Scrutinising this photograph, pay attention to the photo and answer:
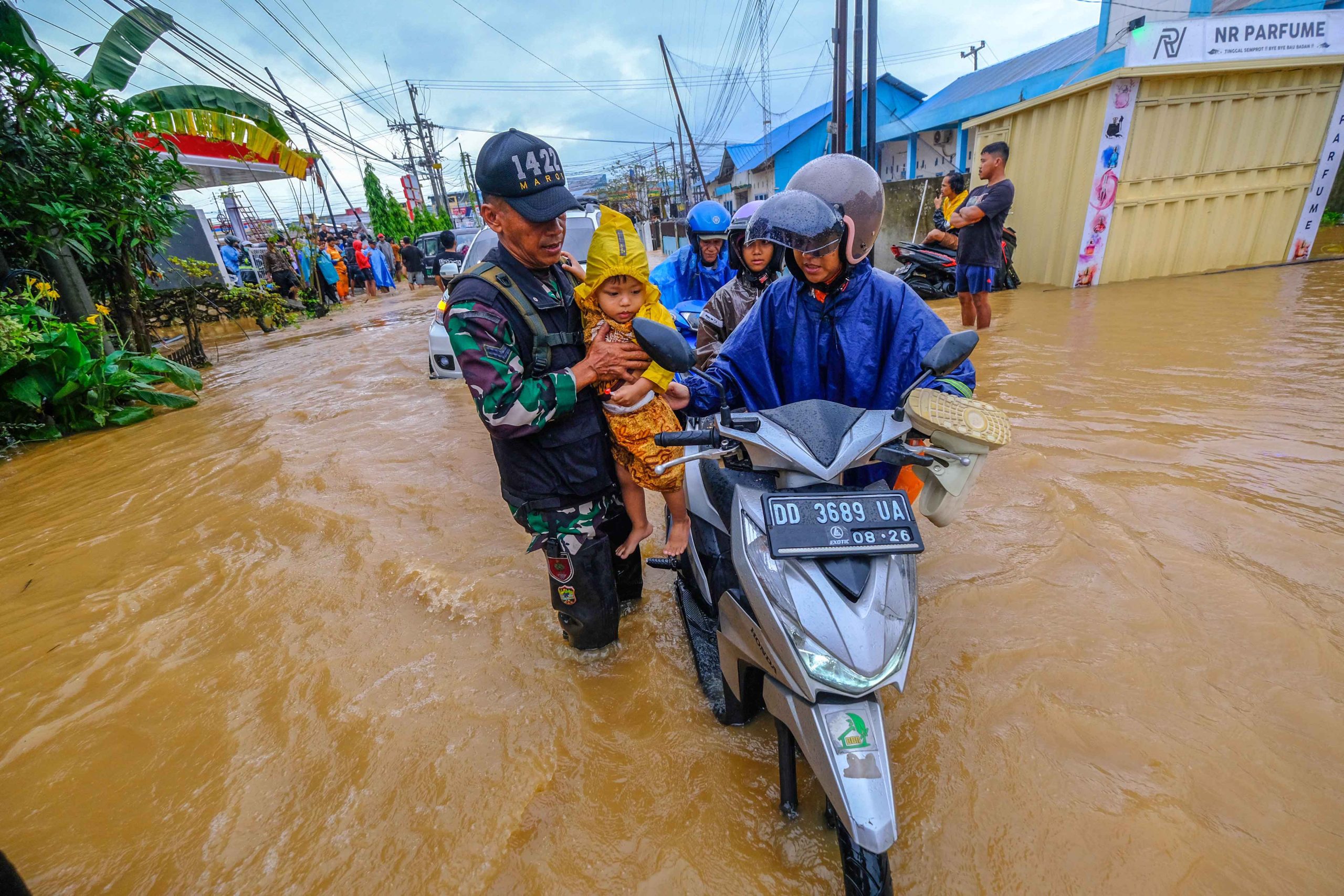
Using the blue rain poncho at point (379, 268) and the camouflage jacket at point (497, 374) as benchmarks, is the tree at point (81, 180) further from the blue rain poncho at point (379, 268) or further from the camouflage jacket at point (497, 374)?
the blue rain poncho at point (379, 268)

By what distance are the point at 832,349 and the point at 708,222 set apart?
2.37 m

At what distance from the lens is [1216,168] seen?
26.3ft

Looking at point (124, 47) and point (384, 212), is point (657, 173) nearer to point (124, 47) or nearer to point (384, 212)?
point (384, 212)

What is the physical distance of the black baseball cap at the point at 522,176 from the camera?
5.40ft

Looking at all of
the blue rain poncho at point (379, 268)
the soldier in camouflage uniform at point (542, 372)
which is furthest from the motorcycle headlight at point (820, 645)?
the blue rain poncho at point (379, 268)

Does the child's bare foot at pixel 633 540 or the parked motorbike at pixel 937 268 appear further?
the parked motorbike at pixel 937 268

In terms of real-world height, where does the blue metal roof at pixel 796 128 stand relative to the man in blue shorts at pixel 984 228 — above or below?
above

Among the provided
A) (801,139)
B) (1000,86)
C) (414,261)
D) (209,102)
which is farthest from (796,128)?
(209,102)

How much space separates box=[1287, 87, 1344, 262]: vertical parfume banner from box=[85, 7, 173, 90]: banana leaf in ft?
53.2

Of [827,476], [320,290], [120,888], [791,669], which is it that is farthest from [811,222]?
[320,290]

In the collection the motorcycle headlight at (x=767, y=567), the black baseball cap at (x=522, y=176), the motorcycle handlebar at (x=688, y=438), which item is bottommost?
the motorcycle headlight at (x=767, y=567)

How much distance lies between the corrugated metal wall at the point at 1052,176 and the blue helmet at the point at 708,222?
6.72 metres

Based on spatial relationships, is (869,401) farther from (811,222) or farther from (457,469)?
(457,469)

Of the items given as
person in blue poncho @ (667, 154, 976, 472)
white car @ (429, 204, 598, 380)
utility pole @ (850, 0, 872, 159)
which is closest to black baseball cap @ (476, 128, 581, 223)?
person in blue poncho @ (667, 154, 976, 472)
